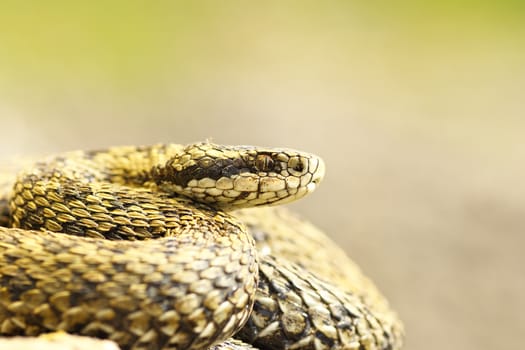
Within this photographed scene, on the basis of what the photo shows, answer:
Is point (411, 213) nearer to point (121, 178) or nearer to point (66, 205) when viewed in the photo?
point (121, 178)

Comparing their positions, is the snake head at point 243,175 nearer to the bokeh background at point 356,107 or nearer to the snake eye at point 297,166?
the snake eye at point 297,166

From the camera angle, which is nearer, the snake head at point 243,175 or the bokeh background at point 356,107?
the snake head at point 243,175

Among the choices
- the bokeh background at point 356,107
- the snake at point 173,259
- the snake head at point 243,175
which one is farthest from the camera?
the bokeh background at point 356,107

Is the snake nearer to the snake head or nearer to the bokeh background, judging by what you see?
the snake head

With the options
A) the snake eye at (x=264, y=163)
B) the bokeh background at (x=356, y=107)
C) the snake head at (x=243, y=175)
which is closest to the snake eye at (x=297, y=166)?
the snake head at (x=243, y=175)

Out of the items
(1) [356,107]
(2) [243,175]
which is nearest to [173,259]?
(2) [243,175]

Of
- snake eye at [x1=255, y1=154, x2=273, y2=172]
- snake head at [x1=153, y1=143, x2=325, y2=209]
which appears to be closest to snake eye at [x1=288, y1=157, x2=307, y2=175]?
snake head at [x1=153, y1=143, x2=325, y2=209]

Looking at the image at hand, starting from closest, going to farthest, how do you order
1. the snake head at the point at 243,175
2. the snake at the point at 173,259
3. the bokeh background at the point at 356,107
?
the snake at the point at 173,259 < the snake head at the point at 243,175 < the bokeh background at the point at 356,107

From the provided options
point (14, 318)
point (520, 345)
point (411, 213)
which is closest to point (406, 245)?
point (411, 213)
